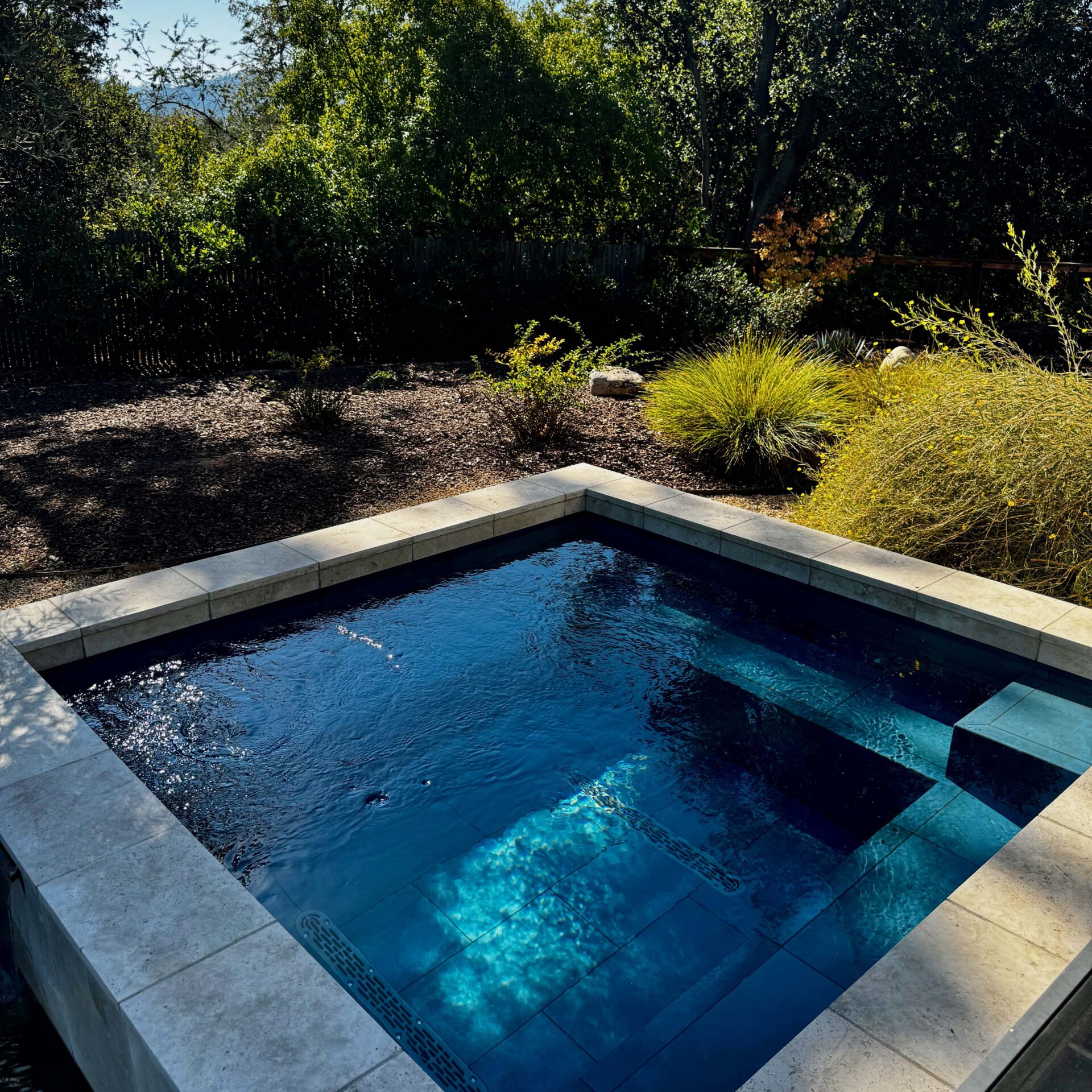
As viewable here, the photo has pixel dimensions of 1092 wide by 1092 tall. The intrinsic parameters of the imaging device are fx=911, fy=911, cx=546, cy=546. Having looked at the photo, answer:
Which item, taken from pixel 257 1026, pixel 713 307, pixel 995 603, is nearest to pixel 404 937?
pixel 257 1026

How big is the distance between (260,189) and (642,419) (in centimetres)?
527

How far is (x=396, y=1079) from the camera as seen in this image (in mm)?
2051

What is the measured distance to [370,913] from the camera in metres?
2.89

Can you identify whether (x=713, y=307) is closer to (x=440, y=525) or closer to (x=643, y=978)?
(x=440, y=525)

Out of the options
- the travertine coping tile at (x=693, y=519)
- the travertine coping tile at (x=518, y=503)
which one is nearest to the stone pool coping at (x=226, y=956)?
the travertine coping tile at (x=693, y=519)

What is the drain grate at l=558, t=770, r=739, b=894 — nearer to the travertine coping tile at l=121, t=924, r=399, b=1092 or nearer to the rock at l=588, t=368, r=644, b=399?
the travertine coping tile at l=121, t=924, r=399, b=1092

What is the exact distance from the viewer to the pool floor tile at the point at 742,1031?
2.37 metres

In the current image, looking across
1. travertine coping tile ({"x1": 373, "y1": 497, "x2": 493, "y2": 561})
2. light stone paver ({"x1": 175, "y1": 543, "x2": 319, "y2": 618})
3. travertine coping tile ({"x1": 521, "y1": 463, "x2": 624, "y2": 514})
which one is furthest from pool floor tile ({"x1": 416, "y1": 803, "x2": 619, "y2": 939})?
travertine coping tile ({"x1": 521, "y1": 463, "x2": 624, "y2": 514})

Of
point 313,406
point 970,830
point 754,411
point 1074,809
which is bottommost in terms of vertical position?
point 970,830

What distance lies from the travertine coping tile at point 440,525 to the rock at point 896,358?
4.40 m

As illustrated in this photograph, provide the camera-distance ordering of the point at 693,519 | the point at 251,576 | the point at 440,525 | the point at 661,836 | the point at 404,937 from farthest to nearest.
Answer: the point at 693,519
the point at 440,525
the point at 251,576
the point at 661,836
the point at 404,937

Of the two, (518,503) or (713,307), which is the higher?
(713,307)

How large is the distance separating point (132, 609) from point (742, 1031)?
3.30 metres

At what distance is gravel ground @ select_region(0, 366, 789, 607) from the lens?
5402mm
